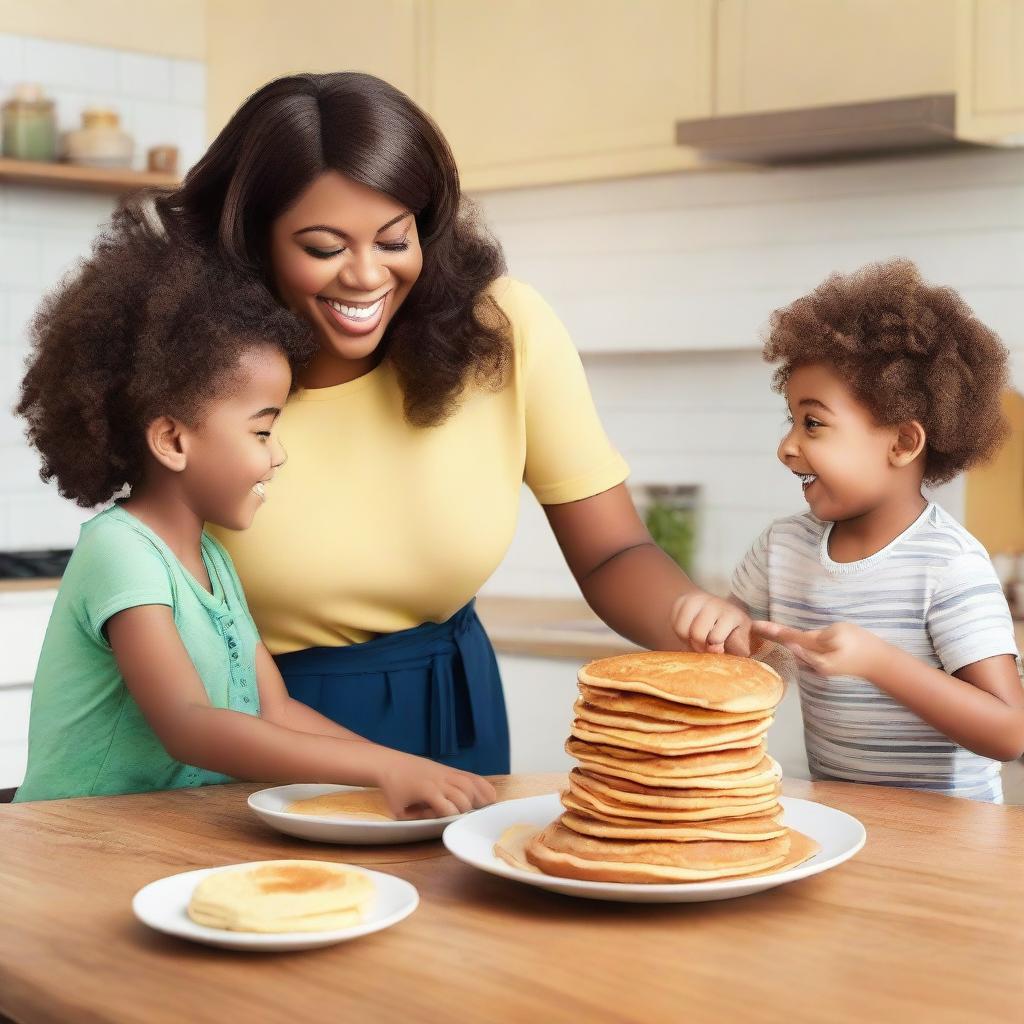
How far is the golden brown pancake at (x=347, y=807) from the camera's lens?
1266 mm

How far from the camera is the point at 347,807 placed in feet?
4.22

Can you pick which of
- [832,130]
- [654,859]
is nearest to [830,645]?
[654,859]

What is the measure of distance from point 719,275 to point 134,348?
2118mm

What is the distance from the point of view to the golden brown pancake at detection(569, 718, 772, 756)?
105cm

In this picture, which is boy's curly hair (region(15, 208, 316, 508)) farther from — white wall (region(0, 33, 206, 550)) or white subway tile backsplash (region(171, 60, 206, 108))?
white subway tile backsplash (region(171, 60, 206, 108))

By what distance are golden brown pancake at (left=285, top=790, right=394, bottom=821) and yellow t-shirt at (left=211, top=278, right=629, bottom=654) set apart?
A: 0.44 meters

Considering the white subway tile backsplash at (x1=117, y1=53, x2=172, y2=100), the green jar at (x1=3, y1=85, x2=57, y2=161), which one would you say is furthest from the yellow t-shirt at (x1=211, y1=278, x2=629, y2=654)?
the white subway tile backsplash at (x1=117, y1=53, x2=172, y2=100)

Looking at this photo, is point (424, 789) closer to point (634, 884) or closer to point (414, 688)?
point (634, 884)

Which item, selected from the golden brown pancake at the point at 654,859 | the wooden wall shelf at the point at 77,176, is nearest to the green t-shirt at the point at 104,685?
the golden brown pancake at the point at 654,859

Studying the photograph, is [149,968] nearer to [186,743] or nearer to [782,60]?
[186,743]

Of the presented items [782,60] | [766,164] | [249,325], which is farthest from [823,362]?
[766,164]

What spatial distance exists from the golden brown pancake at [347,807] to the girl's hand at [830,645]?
38 cm

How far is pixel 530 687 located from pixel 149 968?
229 centimetres

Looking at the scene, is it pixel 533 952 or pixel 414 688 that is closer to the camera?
pixel 533 952
